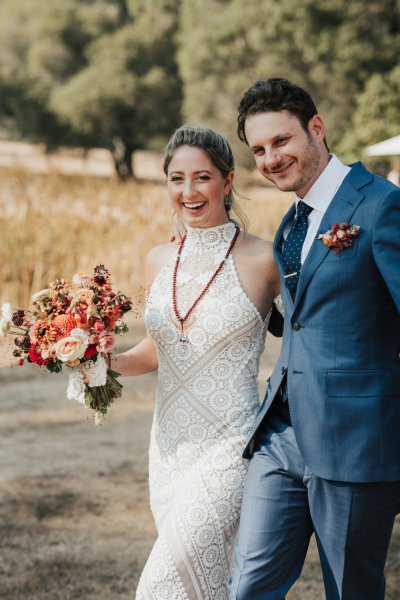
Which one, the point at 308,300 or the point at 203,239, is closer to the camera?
the point at 308,300

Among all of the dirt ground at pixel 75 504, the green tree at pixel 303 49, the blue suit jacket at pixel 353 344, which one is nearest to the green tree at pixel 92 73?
the green tree at pixel 303 49

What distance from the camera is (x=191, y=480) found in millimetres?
2973

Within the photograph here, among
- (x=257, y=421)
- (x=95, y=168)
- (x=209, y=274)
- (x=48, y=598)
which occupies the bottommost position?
(x=48, y=598)

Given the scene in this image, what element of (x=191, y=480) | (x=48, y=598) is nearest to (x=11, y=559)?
(x=48, y=598)

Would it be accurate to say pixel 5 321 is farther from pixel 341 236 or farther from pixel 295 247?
pixel 341 236

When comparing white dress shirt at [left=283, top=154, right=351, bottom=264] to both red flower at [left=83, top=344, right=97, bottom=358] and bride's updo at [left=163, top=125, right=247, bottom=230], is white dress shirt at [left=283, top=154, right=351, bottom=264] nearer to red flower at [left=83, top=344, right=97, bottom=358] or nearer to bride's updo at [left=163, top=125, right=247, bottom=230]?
Answer: bride's updo at [left=163, top=125, right=247, bottom=230]

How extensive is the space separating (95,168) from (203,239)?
48.9m

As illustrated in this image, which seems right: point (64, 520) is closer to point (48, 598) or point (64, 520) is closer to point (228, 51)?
point (48, 598)

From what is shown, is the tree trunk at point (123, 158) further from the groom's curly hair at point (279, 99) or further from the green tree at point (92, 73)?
the groom's curly hair at point (279, 99)

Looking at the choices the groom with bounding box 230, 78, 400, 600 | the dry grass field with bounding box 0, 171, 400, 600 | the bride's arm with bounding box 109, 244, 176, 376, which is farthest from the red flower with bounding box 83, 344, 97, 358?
A: the groom with bounding box 230, 78, 400, 600

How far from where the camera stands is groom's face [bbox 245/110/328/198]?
2674 millimetres

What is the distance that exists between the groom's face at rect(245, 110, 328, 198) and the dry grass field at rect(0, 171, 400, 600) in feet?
2.96

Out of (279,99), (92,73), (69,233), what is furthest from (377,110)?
(279,99)

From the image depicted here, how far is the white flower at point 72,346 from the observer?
2.80 meters
